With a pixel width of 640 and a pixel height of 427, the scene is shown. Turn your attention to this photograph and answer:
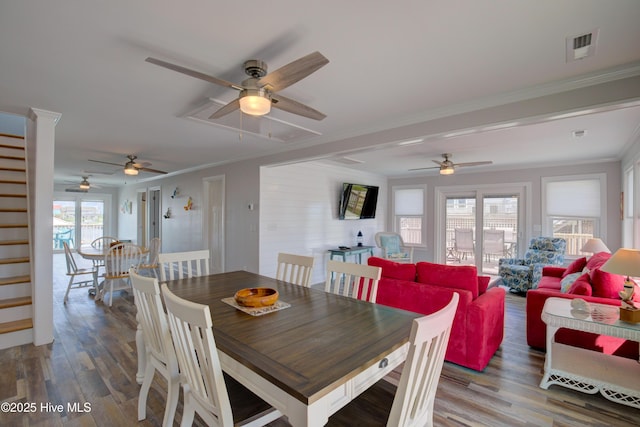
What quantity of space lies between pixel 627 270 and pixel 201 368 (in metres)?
2.86

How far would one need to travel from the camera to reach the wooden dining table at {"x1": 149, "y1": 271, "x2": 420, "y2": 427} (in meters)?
1.04

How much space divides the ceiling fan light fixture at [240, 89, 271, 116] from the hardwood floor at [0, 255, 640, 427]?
181 centimetres

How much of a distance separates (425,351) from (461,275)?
193cm

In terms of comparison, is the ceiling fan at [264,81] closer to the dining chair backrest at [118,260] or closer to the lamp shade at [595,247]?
the dining chair backrest at [118,260]

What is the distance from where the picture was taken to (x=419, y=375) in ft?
3.52

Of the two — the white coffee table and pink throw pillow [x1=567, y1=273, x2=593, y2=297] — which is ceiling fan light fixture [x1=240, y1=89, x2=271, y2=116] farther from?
pink throw pillow [x1=567, y1=273, x2=593, y2=297]

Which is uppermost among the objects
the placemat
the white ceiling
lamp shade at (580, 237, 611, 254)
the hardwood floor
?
the white ceiling

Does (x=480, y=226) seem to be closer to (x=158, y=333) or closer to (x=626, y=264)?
(x=626, y=264)

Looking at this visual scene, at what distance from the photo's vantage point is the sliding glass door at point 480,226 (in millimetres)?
6332

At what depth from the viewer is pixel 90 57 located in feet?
6.85

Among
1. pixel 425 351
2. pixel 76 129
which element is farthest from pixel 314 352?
pixel 76 129

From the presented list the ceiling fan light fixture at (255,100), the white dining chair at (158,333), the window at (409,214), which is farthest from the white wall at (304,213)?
the white dining chair at (158,333)

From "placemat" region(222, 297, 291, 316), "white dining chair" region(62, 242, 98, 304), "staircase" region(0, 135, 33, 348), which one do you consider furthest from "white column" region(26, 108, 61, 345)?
"placemat" region(222, 297, 291, 316)

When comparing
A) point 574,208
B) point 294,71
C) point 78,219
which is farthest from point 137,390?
point 78,219
